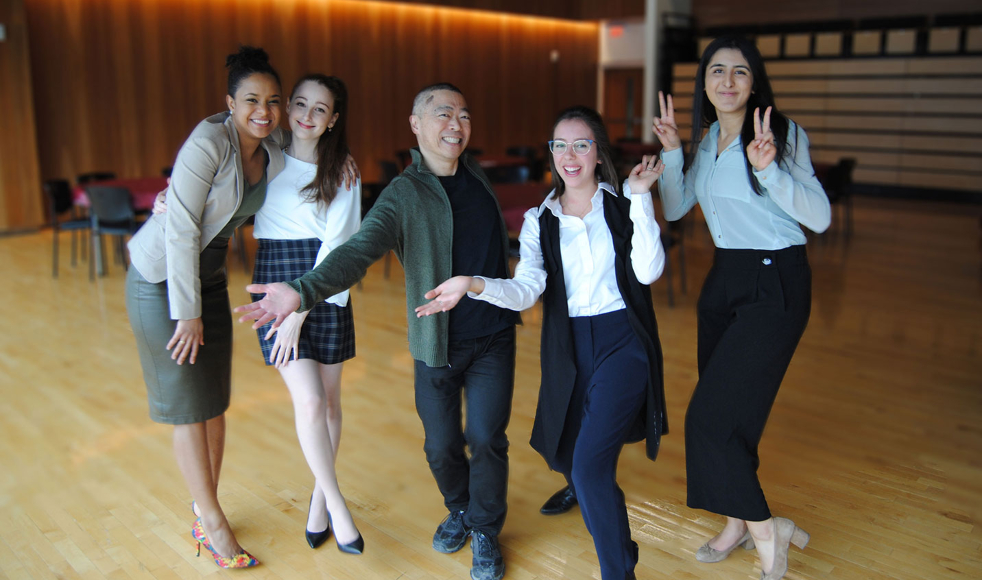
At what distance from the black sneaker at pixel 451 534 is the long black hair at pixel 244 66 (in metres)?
1.66

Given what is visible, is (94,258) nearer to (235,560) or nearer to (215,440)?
(215,440)

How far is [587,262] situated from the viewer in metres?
2.42

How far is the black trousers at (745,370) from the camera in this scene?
2.41m

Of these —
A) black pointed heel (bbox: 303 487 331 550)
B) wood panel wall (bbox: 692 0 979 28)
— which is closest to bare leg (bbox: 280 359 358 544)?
black pointed heel (bbox: 303 487 331 550)

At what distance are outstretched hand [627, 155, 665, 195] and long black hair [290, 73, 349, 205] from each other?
3.18 feet

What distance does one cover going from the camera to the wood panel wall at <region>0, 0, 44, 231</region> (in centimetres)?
915

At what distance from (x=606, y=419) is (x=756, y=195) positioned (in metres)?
0.84

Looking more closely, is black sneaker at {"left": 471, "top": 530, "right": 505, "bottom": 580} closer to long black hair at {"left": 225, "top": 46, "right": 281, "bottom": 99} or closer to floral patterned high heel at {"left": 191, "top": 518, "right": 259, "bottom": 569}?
floral patterned high heel at {"left": 191, "top": 518, "right": 259, "bottom": 569}

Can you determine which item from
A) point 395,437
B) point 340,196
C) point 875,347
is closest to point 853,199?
point 875,347

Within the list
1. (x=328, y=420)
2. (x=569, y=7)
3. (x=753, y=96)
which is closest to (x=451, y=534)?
(x=328, y=420)

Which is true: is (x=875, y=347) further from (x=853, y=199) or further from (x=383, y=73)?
(x=383, y=73)

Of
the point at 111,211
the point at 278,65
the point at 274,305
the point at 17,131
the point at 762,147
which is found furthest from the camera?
the point at 278,65

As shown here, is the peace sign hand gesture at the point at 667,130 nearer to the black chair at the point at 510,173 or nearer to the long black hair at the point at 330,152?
the long black hair at the point at 330,152

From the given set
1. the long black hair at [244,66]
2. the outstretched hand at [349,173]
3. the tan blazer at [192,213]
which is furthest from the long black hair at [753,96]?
the tan blazer at [192,213]
